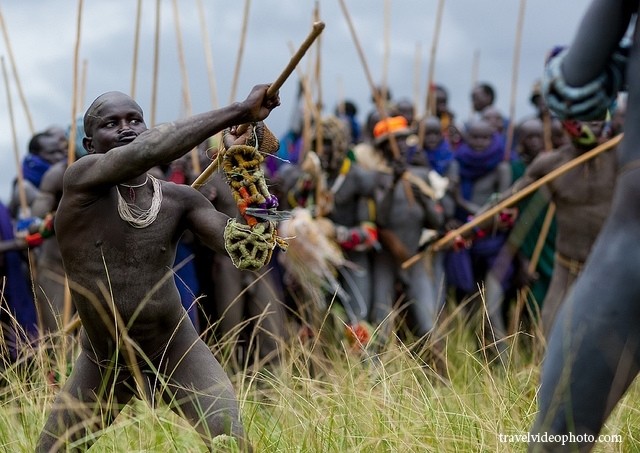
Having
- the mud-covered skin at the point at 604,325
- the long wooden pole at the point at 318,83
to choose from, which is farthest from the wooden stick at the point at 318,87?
the mud-covered skin at the point at 604,325

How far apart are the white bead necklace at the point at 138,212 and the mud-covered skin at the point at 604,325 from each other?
61.8 inches

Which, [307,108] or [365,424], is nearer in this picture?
[365,424]

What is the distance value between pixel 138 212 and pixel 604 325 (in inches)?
69.5

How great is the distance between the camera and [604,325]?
317 cm

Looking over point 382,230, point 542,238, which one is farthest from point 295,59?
point 542,238

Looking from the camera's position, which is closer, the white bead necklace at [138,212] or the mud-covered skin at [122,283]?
the mud-covered skin at [122,283]

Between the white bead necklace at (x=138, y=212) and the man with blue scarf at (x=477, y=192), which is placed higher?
the white bead necklace at (x=138, y=212)

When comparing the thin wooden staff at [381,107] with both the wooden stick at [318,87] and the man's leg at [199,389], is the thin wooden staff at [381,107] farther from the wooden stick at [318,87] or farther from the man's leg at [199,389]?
the man's leg at [199,389]

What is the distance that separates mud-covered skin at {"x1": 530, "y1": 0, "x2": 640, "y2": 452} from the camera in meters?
3.16

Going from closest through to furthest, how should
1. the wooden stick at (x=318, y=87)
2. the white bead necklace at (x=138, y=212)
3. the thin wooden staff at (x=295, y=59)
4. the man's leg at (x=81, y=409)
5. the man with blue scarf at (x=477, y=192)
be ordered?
the thin wooden staff at (x=295, y=59)
the man's leg at (x=81, y=409)
the white bead necklace at (x=138, y=212)
the wooden stick at (x=318, y=87)
the man with blue scarf at (x=477, y=192)

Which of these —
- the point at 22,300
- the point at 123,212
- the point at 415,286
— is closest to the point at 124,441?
the point at 123,212

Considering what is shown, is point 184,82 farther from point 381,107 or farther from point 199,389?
point 199,389

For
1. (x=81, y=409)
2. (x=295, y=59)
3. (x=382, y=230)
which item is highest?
(x=295, y=59)

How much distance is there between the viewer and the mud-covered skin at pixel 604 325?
124 inches
